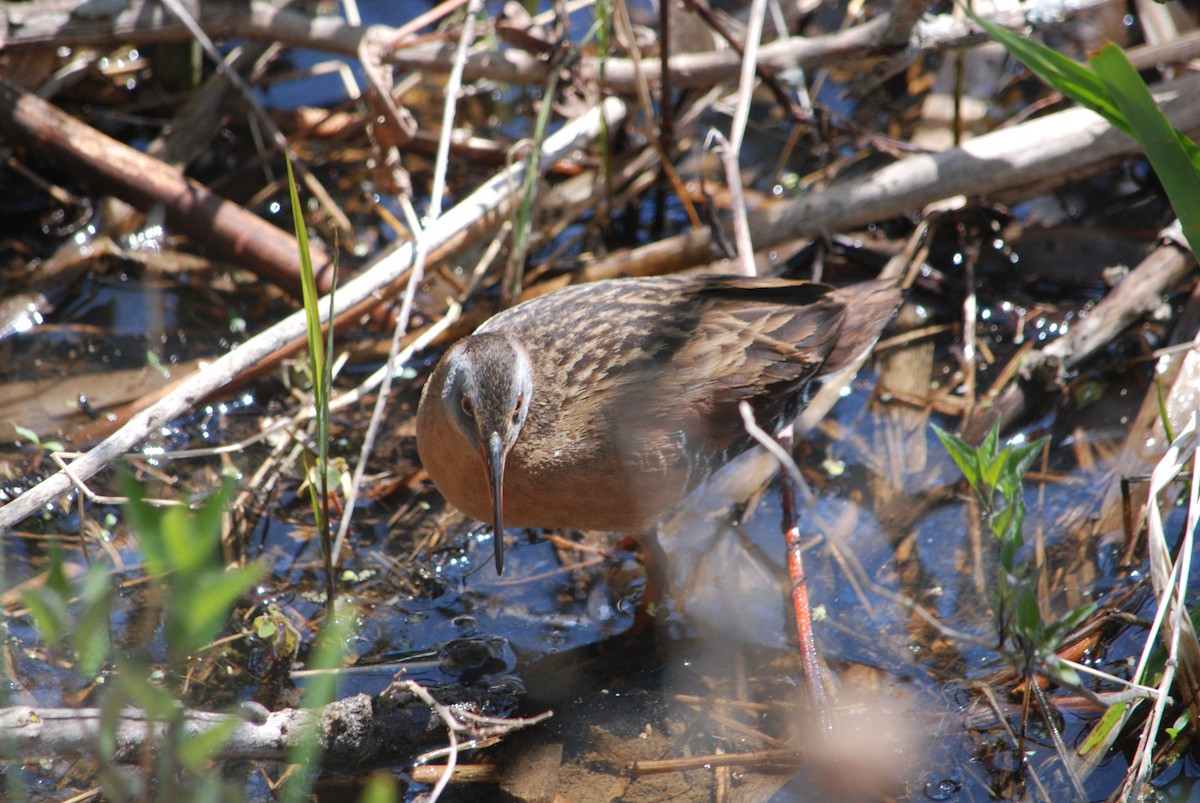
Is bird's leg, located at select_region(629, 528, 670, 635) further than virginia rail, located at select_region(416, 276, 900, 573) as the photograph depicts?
Yes

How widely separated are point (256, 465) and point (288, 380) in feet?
1.26

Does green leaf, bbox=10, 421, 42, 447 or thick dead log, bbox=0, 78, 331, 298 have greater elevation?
thick dead log, bbox=0, 78, 331, 298

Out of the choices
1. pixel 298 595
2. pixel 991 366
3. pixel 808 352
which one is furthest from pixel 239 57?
pixel 991 366

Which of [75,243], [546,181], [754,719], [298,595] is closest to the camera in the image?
[754,719]

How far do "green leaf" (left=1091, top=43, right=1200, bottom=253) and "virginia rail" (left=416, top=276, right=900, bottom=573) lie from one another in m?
1.21

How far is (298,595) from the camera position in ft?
11.3

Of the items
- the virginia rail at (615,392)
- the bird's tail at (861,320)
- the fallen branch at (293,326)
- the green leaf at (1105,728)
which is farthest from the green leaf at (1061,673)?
the fallen branch at (293,326)

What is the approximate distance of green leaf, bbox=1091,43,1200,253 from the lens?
2559mm

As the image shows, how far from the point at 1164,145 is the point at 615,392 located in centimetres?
171

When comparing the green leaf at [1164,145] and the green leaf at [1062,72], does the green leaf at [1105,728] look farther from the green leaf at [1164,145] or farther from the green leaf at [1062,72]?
the green leaf at [1062,72]

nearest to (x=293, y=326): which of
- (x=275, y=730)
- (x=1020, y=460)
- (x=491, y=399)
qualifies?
(x=491, y=399)

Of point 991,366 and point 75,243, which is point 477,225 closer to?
point 75,243

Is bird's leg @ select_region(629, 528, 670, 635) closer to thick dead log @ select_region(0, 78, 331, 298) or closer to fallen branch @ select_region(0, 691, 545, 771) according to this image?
fallen branch @ select_region(0, 691, 545, 771)

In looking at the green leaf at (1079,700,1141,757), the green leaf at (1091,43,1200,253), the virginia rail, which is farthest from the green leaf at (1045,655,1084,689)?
the virginia rail
